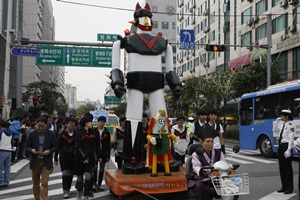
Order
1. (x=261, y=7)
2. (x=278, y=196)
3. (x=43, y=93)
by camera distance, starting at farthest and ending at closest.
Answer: (x=43, y=93) → (x=261, y=7) → (x=278, y=196)

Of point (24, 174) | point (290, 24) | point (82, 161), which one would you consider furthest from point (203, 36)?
point (82, 161)

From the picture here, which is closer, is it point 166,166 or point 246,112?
point 166,166

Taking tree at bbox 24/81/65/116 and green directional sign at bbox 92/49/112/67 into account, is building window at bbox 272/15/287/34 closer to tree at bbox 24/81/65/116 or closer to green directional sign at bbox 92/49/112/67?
green directional sign at bbox 92/49/112/67

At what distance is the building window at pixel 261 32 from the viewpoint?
31.2 metres

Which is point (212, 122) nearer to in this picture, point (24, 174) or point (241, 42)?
point (24, 174)

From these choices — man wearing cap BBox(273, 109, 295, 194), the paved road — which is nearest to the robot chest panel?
the paved road

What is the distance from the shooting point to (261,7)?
32250 millimetres

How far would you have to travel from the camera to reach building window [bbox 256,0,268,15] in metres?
31.4

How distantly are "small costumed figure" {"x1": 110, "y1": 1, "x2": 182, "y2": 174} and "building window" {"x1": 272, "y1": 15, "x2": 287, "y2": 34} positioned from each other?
23.0m

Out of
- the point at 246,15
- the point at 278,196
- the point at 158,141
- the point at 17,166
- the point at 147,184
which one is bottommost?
the point at 17,166

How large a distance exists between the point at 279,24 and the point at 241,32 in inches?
274

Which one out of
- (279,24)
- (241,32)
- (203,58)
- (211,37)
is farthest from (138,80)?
(203,58)

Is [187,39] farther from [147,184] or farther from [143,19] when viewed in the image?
[147,184]

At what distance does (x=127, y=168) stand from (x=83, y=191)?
1.01 m
